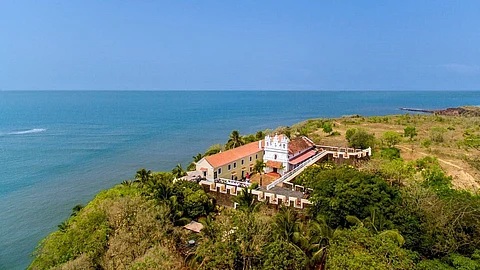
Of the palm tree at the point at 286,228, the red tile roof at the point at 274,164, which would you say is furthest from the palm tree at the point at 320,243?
the red tile roof at the point at 274,164

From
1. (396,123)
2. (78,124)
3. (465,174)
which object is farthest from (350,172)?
(78,124)

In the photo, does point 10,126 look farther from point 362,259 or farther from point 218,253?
A: point 362,259

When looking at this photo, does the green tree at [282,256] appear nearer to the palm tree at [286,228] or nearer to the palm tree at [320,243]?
the palm tree at [320,243]

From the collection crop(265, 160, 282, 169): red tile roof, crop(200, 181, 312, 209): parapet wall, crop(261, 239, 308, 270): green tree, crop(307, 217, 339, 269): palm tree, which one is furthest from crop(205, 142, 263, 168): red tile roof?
crop(261, 239, 308, 270): green tree

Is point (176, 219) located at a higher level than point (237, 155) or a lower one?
lower

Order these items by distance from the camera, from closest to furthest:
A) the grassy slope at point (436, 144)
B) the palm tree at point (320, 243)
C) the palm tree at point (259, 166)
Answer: the palm tree at point (320, 243), the grassy slope at point (436, 144), the palm tree at point (259, 166)

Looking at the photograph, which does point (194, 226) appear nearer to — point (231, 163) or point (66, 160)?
point (231, 163)

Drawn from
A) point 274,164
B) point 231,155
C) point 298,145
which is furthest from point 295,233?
point 298,145
